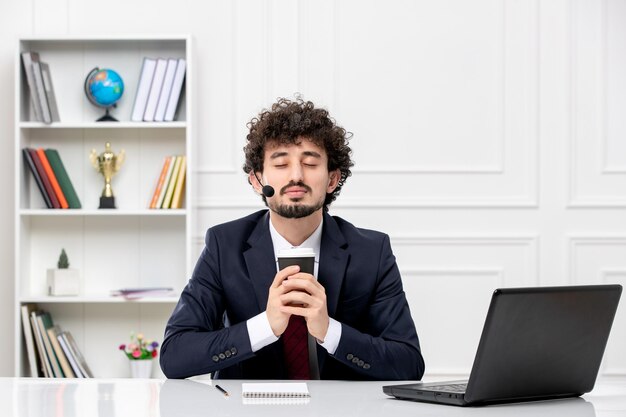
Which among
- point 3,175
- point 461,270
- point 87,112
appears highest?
point 87,112

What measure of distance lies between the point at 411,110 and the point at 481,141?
351 millimetres

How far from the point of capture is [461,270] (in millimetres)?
4086

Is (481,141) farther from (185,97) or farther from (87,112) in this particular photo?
(87,112)

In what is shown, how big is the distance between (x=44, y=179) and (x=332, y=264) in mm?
2157

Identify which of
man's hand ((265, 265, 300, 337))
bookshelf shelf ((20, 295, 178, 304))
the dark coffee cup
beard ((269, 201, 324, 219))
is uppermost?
beard ((269, 201, 324, 219))

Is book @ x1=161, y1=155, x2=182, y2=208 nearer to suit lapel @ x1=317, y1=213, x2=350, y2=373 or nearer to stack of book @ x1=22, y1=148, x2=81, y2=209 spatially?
stack of book @ x1=22, y1=148, x2=81, y2=209

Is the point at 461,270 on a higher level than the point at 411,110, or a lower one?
lower

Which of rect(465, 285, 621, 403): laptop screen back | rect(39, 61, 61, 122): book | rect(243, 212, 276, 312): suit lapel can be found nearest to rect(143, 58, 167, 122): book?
rect(39, 61, 61, 122): book

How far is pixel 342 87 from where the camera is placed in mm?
4121

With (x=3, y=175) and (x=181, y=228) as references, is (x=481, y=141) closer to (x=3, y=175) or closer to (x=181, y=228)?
(x=181, y=228)

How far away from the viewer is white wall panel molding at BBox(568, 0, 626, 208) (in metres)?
4.11

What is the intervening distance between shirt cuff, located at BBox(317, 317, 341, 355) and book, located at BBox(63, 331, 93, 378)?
226 centimetres

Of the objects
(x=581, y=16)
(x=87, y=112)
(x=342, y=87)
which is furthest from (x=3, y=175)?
(x=581, y=16)

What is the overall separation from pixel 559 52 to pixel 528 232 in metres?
0.84
